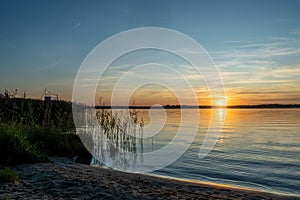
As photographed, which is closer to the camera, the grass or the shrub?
the shrub

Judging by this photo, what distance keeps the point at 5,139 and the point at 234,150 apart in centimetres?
1431

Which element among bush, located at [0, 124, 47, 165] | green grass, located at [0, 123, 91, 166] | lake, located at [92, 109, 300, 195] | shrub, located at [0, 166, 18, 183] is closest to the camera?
shrub, located at [0, 166, 18, 183]

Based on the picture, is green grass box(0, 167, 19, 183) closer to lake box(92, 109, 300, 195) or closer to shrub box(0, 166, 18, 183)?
shrub box(0, 166, 18, 183)

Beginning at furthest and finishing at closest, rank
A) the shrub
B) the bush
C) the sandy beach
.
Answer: the bush < the shrub < the sandy beach

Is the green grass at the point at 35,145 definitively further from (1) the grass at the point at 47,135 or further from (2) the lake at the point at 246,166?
(2) the lake at the point at 246,166

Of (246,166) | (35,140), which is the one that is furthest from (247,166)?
(35,140)

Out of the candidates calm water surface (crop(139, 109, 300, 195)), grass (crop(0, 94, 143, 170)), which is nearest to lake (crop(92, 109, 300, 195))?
calm water surface (crop(139, 109, 300, 195))

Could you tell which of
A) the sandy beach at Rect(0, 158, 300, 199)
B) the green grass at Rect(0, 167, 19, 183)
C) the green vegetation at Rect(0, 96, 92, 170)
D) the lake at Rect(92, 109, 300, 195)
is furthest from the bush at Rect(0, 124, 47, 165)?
the lake at Rect(92, 109, 300, 195)

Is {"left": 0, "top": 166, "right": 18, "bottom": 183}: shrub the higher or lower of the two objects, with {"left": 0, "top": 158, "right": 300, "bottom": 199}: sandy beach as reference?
higher

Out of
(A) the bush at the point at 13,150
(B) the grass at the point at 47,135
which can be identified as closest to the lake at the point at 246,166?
(B) the grass at the point at 47,135

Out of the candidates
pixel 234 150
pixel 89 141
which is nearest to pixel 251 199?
pixel 89 141

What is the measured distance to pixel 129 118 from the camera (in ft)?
66.3

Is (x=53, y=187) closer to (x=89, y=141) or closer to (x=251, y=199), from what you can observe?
(x=251, y=199)

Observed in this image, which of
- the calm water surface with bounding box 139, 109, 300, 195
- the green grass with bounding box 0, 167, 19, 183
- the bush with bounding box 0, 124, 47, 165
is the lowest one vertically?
the calm water surface with bounding box 139, 109, 300, 195
